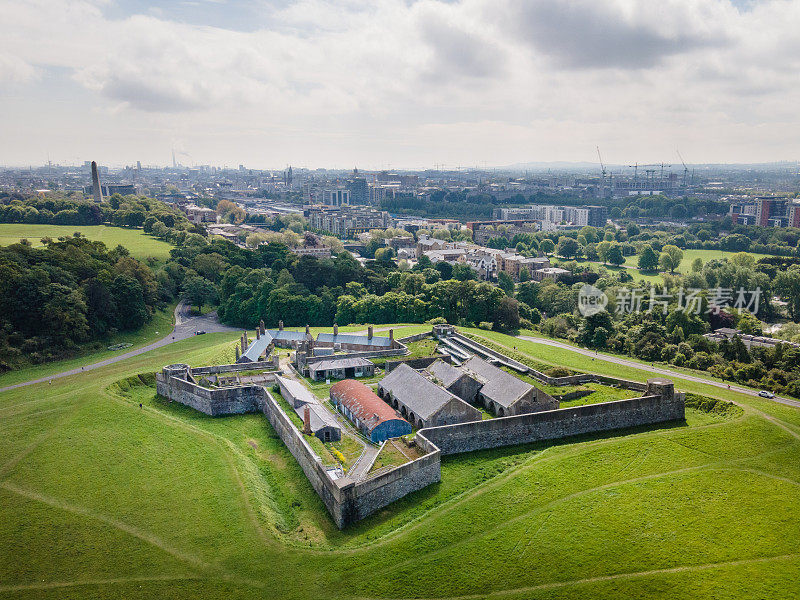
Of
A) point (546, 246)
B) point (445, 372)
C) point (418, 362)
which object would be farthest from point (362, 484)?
point (546, 246)

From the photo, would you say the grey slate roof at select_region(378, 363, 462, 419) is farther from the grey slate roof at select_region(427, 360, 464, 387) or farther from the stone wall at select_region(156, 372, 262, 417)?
the stone wall at select_region(156, 372, 262, 417)

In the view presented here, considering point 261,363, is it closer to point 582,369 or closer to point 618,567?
point 582,369

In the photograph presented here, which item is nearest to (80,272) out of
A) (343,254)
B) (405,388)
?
(343,254)

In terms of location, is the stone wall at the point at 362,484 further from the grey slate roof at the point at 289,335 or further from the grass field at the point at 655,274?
the grass field at the point at 655,274

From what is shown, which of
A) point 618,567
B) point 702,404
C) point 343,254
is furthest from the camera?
point 343,254

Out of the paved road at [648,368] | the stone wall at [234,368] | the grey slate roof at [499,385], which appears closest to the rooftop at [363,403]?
the grey slate roof at [499,385]

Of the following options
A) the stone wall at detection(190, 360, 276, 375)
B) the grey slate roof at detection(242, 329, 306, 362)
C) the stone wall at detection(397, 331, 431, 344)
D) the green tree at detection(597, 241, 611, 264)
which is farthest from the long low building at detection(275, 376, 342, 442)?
the green tree at detection(597, 241, 611, 264)

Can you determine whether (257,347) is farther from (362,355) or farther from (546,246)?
(546,246)
